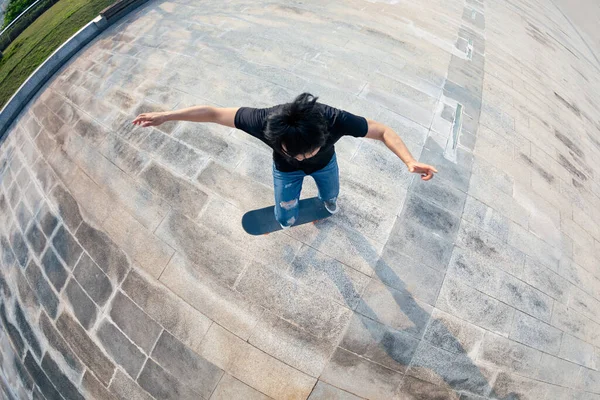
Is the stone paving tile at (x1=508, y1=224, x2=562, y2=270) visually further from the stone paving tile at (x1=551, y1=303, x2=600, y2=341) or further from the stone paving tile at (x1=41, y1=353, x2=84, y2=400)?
the stone paving tile at (x1=41, y1=353, x2=84, y2=400)

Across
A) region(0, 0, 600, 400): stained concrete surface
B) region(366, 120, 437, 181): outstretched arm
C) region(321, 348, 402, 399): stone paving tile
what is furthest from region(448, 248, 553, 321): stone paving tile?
region(366, 120, 437, 181): outstretched arm

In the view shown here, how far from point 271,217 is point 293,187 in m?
0.91

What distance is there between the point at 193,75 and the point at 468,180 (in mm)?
6334

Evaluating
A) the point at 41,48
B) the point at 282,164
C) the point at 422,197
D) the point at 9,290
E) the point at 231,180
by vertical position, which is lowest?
the point at 41,48

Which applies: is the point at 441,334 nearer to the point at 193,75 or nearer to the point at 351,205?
the point at 351,205

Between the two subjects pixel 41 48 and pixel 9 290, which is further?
pixel 41 48

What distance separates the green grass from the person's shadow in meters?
20.1

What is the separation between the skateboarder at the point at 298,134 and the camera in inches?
127

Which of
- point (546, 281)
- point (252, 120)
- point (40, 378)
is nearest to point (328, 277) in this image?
point (252, 120)

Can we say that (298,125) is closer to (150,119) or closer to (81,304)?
(150,119)

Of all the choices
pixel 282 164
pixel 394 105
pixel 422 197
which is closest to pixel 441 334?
pixel 422 197

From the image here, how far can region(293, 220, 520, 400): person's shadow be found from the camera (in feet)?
15.7

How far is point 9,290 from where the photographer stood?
645 centimetres

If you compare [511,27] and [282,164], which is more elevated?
[511,27]
